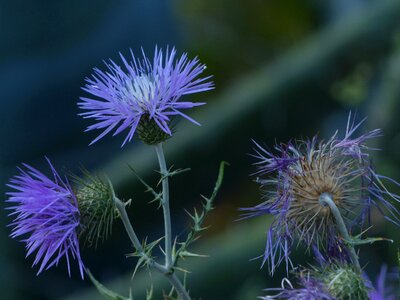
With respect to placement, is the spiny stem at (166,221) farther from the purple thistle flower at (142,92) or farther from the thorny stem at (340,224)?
the thorny stem at (340,224)

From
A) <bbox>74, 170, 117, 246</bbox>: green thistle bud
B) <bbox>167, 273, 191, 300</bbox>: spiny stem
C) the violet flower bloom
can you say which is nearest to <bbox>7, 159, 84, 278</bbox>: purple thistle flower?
<bbox>74, 170, 117, 246</bbox>: green thistle bud

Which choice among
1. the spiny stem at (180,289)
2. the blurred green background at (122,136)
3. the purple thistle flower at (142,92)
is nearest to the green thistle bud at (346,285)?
the spiny stem at (180,289)

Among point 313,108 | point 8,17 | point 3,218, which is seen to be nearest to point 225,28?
Result: point 313,108

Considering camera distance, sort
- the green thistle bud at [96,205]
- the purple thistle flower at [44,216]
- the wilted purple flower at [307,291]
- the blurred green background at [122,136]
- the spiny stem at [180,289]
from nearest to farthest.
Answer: the wilted purple flower at [307,291], the spiny stem at [180,289], the purple thistle flower at [44,216], the green thistle bud at [96,205], the blurred green background at [122,136]

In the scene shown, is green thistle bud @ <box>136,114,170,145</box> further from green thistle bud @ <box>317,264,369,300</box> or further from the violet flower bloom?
green thistle bud @ <box>317,264,369,300</box>

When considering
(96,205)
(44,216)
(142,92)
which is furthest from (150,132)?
(44,216)

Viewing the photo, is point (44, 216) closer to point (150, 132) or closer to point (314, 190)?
point (150, 132)
